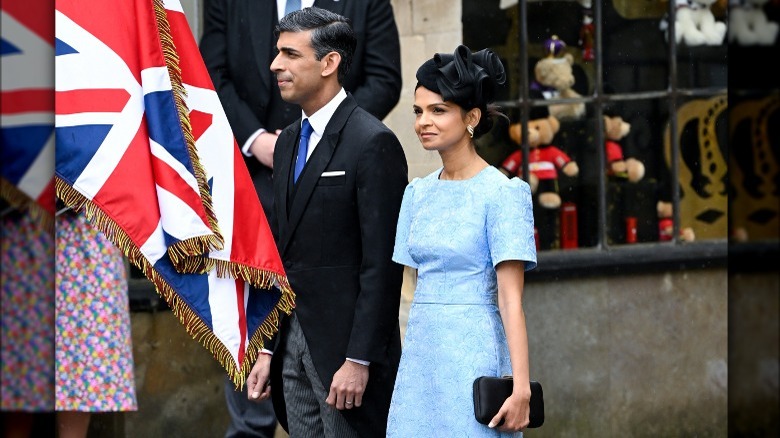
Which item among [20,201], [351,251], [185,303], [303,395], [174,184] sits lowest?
[303,395]

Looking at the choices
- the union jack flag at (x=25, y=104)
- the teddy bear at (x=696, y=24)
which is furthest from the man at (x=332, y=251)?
the teddy bear at (x=696, y=24)

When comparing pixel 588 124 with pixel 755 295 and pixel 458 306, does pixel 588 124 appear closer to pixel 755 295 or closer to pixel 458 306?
pixel 458 306

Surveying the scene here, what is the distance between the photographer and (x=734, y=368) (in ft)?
3.93

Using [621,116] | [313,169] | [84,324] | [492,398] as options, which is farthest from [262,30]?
[492,398]

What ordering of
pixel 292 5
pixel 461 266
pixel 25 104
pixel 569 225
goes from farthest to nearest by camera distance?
pixel 569 225 → pixel 292 5 → pixel 461 266 → pixel 25 104

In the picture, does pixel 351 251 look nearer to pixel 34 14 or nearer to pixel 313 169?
pixel 313 169

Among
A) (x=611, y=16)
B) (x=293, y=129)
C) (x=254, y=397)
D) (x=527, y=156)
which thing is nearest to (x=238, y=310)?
(x=254, y=397)

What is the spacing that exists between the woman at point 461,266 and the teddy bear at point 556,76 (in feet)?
9.99

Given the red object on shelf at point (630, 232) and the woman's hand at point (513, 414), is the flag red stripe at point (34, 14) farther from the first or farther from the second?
the red object on shelf at point (630, 232)

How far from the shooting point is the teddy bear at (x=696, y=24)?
7.04m

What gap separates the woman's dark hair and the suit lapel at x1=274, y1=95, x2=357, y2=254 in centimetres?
45

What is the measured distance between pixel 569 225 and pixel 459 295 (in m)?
3.40

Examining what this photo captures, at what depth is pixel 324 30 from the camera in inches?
166

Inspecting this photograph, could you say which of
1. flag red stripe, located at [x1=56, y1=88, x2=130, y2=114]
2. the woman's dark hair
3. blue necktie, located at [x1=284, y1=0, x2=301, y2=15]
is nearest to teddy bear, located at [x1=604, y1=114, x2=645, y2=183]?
blue necktie, located at [x1=284, y1=0, x2=301, y2=15]
